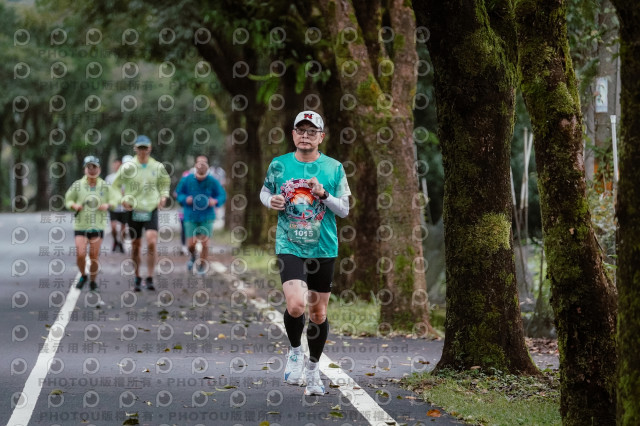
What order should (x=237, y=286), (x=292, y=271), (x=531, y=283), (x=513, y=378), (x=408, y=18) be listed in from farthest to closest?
(x=237, y=286), (x=531, y=283), (x=408, y=18), (x=513, y=378), (x=292, y=271)

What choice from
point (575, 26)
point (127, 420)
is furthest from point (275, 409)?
point (575, 26)

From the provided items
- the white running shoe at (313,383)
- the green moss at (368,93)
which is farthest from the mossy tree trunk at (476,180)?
the green moss at (368,93)

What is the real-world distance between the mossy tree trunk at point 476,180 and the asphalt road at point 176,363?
0.88 m

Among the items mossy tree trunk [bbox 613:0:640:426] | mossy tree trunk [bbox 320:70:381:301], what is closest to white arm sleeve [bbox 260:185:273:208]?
mossy tree trunk [bbox 613:0:640:426]

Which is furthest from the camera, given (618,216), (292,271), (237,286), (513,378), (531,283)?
(237,286)

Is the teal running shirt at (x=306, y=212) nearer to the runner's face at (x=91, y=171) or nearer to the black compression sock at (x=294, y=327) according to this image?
the black compression sock at (x=294, y=327)

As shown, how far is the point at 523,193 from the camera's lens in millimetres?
16266

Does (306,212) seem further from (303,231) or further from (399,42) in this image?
(399,42)

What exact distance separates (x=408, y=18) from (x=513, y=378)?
6.74m

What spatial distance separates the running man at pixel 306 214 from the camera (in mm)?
9453

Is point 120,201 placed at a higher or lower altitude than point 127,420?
higher

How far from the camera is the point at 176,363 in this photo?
37.8 ft

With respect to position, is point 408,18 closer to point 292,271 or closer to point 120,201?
point 120,201

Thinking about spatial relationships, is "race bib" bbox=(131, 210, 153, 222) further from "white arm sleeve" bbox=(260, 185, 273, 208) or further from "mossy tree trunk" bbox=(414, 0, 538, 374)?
"white arm sleeve" bbox=(260, 185, 273, 208)
